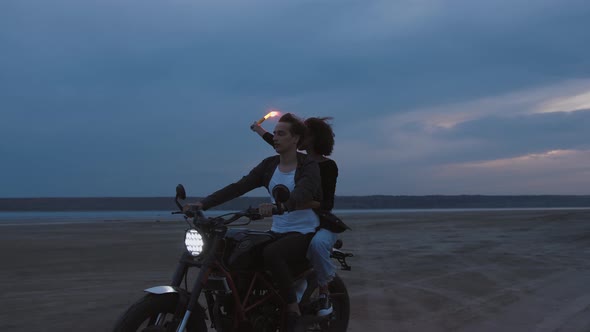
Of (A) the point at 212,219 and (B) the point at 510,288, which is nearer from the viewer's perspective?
(A) the point at 212,219

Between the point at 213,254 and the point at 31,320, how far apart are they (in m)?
3.42

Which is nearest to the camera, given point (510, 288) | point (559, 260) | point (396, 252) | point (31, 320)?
point (31, 320)

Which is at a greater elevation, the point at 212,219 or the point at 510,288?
the point at 212,219

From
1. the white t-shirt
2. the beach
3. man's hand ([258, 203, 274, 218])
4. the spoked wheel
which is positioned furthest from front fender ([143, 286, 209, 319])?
the beach

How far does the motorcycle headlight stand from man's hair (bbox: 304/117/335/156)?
1531mm

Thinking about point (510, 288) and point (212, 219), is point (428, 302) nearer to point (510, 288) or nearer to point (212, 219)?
point (510, 288)

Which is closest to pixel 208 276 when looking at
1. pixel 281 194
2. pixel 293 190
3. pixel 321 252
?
pixel 281 194

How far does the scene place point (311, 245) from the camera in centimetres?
462

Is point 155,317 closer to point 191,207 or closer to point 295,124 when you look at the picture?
point 191,207

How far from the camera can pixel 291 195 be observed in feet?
14.1

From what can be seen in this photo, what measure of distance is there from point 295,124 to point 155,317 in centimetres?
181

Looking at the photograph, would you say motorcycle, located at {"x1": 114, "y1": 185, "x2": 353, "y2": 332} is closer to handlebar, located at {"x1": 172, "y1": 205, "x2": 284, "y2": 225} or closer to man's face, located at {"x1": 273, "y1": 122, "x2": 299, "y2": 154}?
handlebar, located at {"x1": 172, "y1": 205, "x2": 284, "y2": 225}

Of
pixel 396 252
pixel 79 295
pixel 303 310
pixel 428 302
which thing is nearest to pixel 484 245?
pixel 396 252

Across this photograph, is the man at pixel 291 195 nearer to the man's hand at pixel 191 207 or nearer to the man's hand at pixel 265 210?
the man's hand at pixel 191 207
